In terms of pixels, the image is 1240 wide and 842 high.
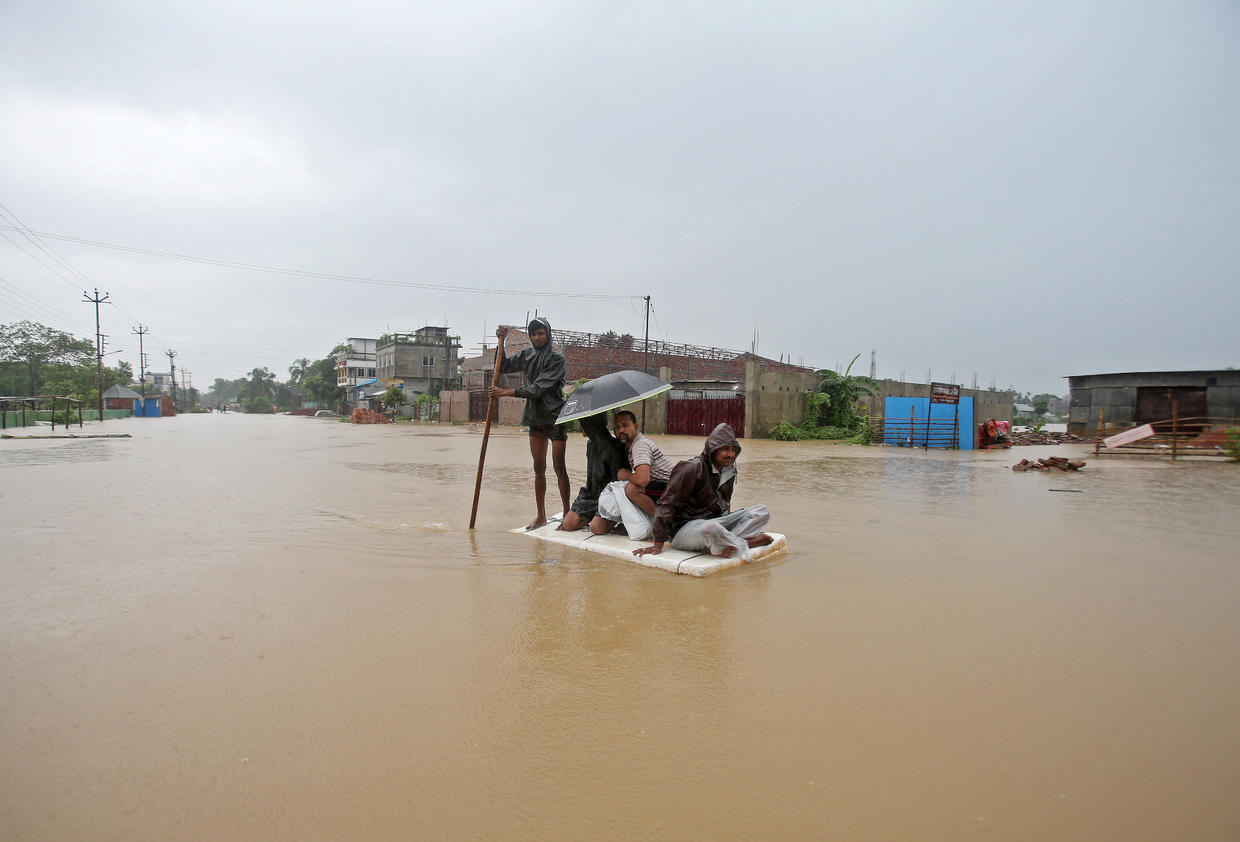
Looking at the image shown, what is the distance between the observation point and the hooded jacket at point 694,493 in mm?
4254

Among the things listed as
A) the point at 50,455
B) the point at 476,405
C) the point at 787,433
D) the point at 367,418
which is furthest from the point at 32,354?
the point at 787,433

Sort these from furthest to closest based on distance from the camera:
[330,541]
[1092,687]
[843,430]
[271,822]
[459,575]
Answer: [843,430] → [330,541] → [459,575] → [1092,687] → [271,822]

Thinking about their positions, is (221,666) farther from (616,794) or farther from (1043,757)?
(1043,757)

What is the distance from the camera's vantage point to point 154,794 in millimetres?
1806

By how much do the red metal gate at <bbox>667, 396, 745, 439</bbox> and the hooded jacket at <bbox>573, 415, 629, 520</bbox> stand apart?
1696 centimetres

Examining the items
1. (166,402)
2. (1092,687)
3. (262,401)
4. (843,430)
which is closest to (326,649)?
(1092,687)

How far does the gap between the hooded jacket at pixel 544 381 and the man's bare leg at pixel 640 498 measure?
975 millimetres

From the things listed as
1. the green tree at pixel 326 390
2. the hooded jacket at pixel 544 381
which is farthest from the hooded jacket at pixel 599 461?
the green tree at pixel 326 390

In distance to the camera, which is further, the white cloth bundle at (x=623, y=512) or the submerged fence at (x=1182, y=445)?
the submerged fence at (x=1182, y=445)

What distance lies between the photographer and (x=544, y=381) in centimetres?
515

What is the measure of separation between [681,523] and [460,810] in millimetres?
2945

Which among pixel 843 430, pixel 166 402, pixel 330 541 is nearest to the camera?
pixel 330 541

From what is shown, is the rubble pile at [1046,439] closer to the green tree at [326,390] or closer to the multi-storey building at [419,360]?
the multi-storey building at [419,360]

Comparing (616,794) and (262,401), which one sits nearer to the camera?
(616,794)
